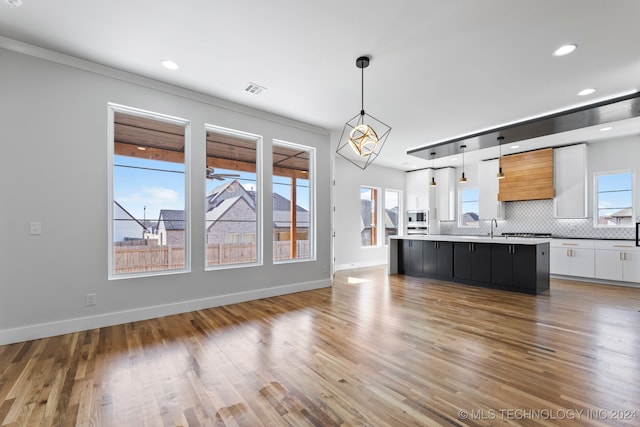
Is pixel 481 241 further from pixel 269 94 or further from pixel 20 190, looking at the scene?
pixel 20 190

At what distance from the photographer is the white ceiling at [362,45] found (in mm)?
2525

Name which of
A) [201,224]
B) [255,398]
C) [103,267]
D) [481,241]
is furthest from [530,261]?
[103,267]

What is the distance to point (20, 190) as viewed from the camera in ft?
9.82

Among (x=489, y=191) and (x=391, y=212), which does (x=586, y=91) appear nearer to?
(x=489, y=191)

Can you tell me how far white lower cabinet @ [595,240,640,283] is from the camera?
5.47 meters

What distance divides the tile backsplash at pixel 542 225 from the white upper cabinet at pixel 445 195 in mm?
765

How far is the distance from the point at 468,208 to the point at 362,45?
272 inches

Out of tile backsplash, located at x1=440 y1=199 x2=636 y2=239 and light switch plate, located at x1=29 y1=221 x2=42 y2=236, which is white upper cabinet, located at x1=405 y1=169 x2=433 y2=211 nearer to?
tile backsplash, located at x1=440 y1=199 x2=636 y2=239

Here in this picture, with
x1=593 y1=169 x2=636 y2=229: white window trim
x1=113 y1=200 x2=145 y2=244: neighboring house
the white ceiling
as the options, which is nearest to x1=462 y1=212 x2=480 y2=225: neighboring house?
x1=593 y1=169 x2=636 y2=229: white window trim

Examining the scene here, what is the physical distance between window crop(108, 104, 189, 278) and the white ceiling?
2.22 ft

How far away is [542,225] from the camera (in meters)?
7.05

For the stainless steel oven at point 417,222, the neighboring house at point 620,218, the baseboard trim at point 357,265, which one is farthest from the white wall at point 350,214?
the neighboring house at point 620,218

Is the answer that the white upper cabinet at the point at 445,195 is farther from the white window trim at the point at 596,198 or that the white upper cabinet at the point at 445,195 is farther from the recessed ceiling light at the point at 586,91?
the recessed ceiling light at the point at 586,91

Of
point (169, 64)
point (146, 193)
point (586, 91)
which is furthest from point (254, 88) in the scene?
point (586, 91)
